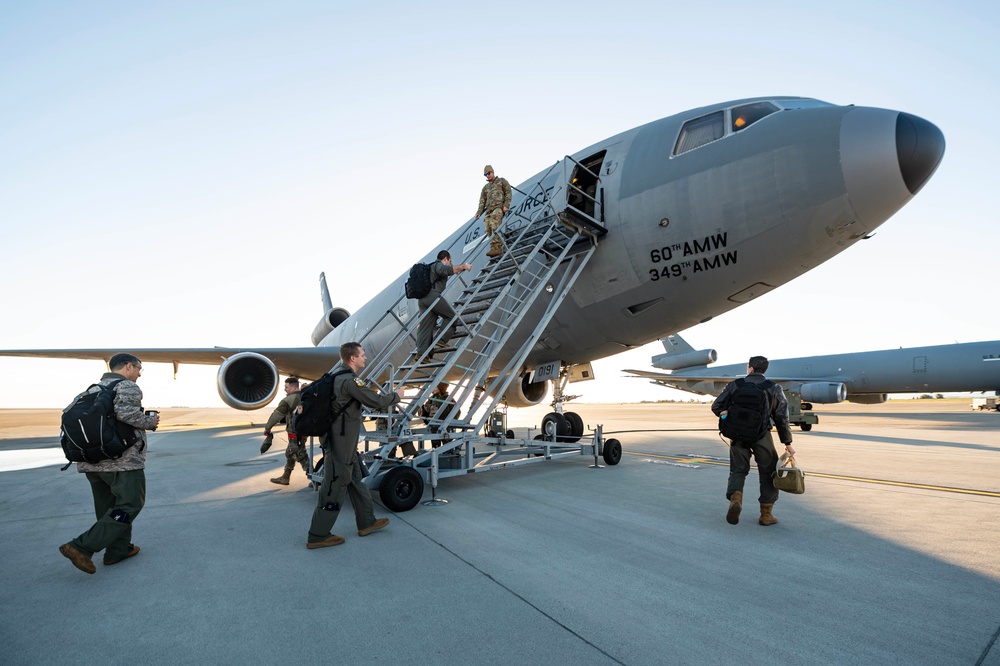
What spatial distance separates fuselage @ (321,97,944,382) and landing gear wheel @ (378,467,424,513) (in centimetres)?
366

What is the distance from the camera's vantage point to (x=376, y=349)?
12797mm

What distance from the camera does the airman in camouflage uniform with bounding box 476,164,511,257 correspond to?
818 cm

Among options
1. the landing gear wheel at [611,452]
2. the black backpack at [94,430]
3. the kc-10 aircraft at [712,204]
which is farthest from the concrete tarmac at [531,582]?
the kc-10 aircraft at [712,204]

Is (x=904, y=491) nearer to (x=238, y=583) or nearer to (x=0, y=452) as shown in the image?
(x=238, y=583)

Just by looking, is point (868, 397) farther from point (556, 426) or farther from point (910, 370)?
point (556, 426)

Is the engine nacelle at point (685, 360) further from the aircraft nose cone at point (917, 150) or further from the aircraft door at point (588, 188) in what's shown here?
the aircraft nose cone at point (917, 150)

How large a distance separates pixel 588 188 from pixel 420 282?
3.27 m

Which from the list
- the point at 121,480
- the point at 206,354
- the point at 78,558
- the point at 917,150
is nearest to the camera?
the point at 78,558

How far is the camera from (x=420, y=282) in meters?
6.86

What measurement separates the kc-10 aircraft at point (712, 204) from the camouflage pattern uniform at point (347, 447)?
2094mm

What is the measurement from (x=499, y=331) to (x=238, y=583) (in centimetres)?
452

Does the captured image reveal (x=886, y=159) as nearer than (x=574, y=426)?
Yes

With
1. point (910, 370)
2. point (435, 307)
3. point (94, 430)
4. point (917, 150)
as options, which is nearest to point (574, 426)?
point (435, 307)

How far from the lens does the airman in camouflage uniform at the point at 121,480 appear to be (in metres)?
3.61
